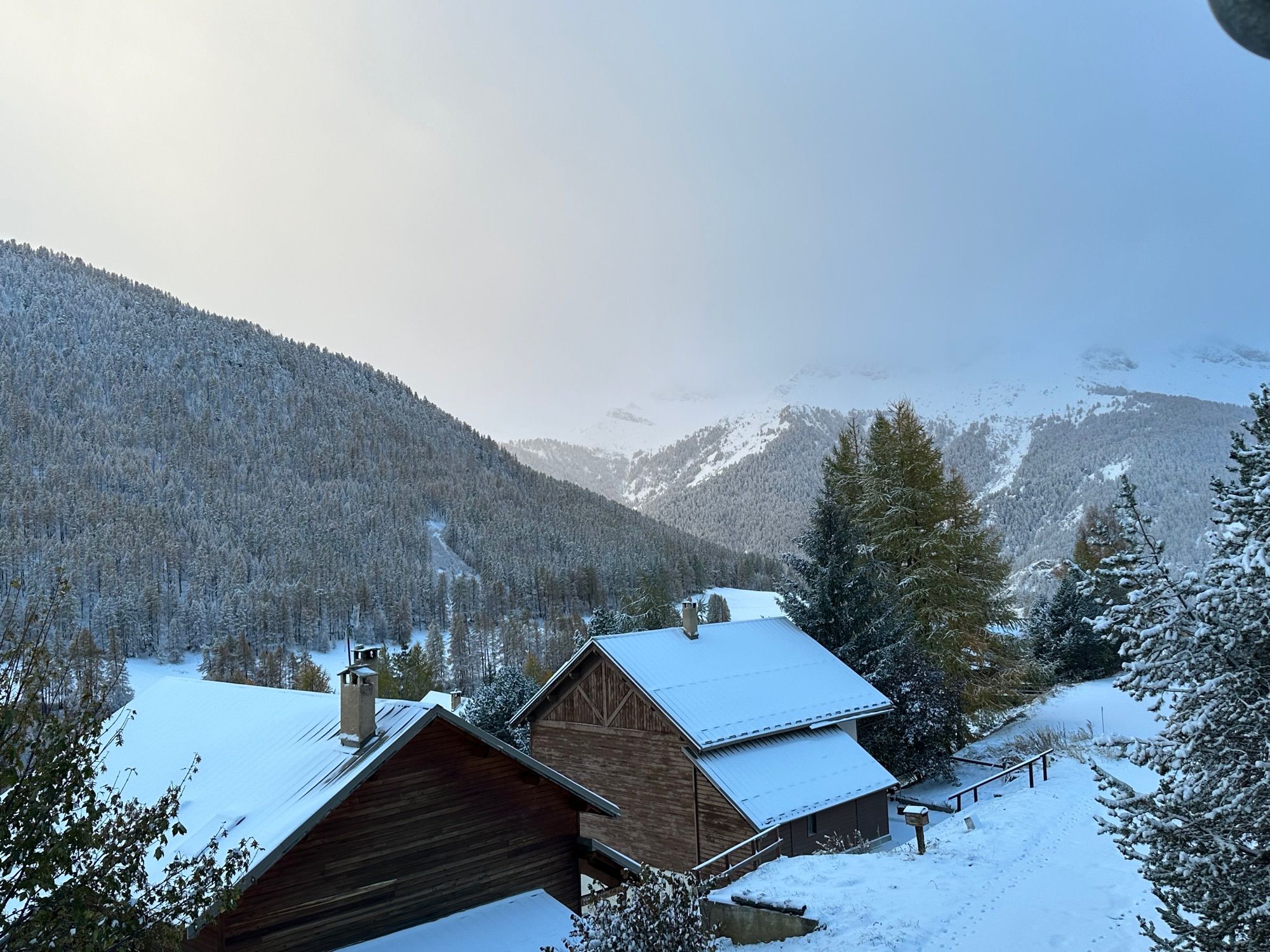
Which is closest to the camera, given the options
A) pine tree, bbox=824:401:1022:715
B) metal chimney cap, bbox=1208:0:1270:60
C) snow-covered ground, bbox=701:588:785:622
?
metal chimney cap, bbox=1208:0:1270:60

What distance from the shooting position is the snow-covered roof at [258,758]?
12.8 m

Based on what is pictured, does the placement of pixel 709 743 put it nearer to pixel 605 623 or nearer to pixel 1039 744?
pixel 1039 744

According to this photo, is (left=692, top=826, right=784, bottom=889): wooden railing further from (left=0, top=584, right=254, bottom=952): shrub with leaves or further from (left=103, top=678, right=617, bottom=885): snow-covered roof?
(left=0, top=584, right=254, bottom=952): shrub with leaves

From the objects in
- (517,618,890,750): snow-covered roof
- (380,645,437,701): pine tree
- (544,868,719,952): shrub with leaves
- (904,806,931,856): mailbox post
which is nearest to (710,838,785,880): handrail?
(517,618,890,750): snow-covered roof

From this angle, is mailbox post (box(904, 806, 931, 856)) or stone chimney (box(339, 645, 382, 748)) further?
mailbox post (box(904, 806, 931, 856))

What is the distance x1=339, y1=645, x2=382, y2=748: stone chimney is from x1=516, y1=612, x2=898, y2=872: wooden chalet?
935 cm

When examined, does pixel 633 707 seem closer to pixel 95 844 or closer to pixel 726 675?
pixel 726 675

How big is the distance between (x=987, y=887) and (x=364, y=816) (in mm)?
11783

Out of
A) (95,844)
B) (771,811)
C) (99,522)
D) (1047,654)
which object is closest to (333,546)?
(99,522)

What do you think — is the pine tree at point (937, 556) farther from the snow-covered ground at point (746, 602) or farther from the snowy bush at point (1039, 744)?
the snow-covered ground at point (746, 602)

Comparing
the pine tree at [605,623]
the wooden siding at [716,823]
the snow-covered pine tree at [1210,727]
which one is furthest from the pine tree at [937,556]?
the snow-covered pine tree at [1210,727]

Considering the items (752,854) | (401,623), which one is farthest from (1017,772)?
(401,623)

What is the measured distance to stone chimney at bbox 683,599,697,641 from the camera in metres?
27.9

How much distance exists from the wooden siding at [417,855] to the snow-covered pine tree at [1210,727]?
11521mm
